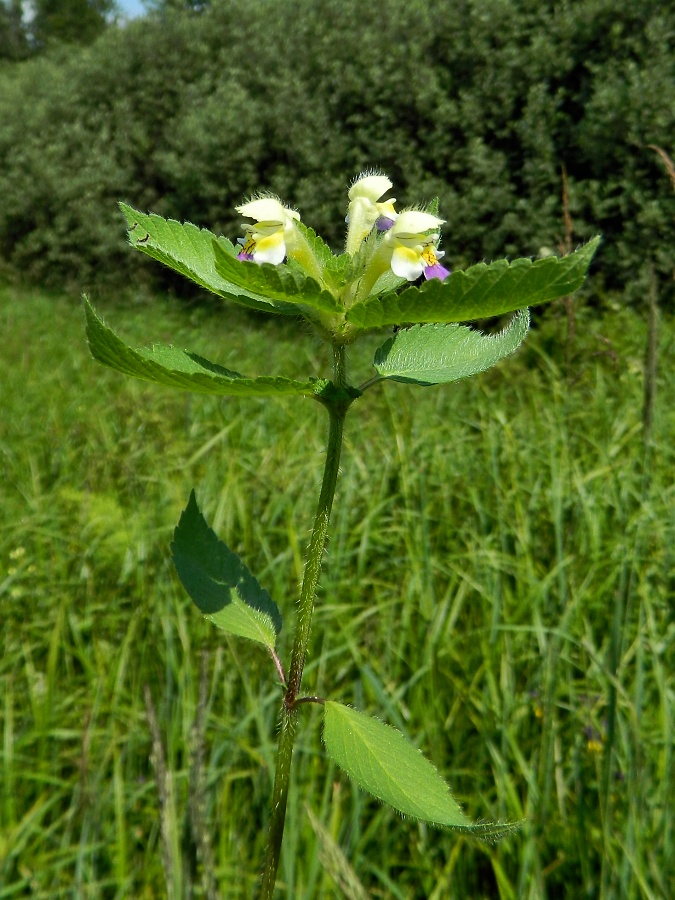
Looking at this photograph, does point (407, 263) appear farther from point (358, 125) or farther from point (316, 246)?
point (358, 125)

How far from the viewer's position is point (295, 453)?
7.89 ft

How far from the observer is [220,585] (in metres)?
0.52

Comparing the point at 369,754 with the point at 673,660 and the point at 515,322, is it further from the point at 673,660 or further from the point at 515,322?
the point at 673,660

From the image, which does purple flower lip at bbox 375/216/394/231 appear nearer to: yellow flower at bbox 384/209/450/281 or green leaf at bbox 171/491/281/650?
yellow flower at bbox 384/209/450/281

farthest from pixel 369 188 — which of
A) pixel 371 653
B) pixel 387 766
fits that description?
pixel 371 653

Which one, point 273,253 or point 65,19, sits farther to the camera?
point 65,19

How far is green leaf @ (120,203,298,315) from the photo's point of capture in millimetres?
450

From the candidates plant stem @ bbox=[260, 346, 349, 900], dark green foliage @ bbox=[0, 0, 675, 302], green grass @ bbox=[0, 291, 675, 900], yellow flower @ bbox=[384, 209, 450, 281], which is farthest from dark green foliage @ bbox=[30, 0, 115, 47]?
plant stem @ bbox=[260, 346, 349, 900]

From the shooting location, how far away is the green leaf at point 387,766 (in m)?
0.42

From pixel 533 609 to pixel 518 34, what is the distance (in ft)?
16.9

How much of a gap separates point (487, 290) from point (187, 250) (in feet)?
0.68

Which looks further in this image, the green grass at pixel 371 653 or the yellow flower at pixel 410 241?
the green grass at pixel 371 653

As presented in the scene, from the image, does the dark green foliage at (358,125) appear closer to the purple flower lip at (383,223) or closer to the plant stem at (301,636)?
the purple flower lip at (383,223)

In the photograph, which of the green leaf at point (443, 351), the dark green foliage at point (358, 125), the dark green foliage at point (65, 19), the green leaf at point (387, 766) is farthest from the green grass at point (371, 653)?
the dark green foliage at point (65, 19)
